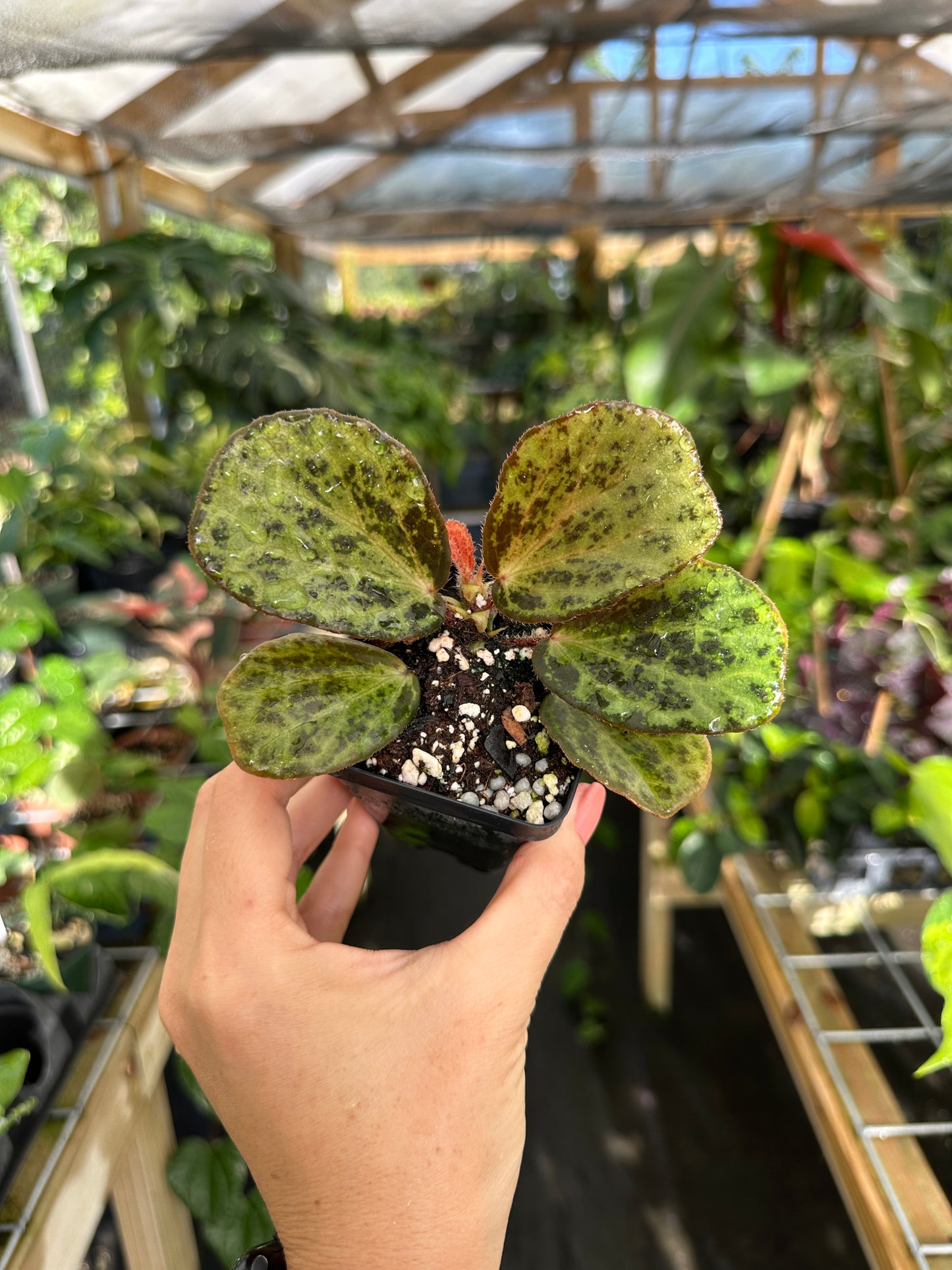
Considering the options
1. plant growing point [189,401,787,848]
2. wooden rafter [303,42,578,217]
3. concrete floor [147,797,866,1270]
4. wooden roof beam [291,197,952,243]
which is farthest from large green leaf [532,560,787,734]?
wooden roof beam [291,197,952,243]

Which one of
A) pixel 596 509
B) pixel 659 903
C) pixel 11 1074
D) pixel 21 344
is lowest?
pixel 659 903

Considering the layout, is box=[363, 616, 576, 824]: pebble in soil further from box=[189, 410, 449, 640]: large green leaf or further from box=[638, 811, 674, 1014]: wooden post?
box=[638, 811, 674, 1014]: wooden post

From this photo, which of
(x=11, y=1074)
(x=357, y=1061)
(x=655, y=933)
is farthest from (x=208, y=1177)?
(x=655, y=933)

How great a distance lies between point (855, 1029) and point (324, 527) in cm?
78

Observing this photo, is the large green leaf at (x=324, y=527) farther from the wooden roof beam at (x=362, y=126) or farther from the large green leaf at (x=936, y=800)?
the wooden roof beam at (x=362, y=126)

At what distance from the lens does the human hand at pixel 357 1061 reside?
1.23 ft

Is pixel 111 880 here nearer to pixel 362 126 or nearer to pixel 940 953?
pixel 940 953

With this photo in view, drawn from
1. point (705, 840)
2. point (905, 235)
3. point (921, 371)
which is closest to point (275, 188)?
point (921, 371)

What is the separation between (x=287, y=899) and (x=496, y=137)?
1.87 metres

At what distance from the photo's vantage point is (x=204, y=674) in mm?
1111

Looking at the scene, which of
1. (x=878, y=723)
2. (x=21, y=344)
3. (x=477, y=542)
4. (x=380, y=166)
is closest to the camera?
(x=477, y=542)

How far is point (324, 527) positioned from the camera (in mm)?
372

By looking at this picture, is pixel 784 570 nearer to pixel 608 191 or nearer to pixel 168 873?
pixel 168 873

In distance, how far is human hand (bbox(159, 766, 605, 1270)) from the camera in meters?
0.38
